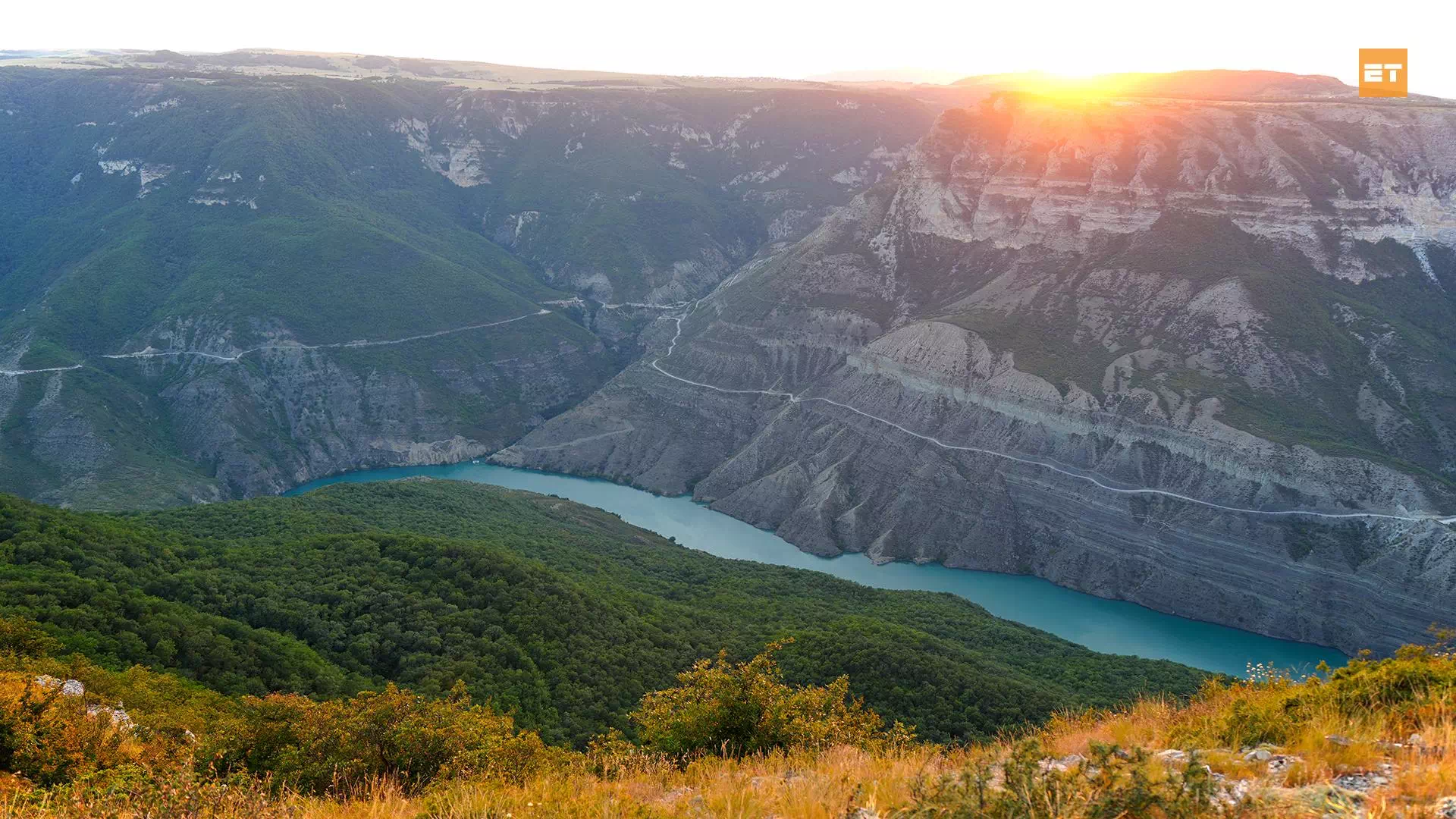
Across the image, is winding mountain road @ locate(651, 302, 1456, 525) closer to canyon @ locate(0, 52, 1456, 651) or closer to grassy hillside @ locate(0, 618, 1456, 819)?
canyon @ locate(0, 52, 1456, 651)

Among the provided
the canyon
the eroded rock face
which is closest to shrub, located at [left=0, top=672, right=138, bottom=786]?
the eroded rock face

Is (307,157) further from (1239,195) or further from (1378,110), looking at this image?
(1378,110)

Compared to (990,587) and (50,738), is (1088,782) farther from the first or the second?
(990,587)

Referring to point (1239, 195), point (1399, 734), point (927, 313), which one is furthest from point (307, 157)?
point (1399, 734)

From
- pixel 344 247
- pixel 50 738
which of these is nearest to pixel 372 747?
pixel 50 738

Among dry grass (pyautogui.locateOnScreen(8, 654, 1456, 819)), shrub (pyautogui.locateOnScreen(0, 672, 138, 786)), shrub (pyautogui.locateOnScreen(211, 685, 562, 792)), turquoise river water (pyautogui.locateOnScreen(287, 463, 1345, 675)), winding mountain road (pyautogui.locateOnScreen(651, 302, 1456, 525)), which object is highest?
dry grass (pyautogui.locateOnScreen(8, 654, 1456, 819))

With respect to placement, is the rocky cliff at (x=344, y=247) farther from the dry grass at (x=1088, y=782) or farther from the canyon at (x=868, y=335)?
the dry grass at (x=1088, y=782)
